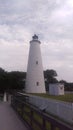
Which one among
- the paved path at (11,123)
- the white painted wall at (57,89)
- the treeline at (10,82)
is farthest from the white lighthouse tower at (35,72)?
the paved path at (11,123)

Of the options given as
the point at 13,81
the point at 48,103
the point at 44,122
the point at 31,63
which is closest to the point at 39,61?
the point at 31,63

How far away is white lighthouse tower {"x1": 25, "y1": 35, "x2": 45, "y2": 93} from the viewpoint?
144 feet

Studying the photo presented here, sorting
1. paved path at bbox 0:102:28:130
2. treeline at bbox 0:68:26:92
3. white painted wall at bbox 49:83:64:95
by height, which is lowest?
paved path at bbox 0:102:28:130

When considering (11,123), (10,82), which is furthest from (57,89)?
(11,123)

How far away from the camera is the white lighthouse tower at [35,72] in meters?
43.9

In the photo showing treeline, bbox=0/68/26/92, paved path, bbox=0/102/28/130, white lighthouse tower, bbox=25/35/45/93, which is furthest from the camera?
treeline, bbox=0/68/26/92

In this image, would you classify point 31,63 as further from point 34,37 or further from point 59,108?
point 59,108

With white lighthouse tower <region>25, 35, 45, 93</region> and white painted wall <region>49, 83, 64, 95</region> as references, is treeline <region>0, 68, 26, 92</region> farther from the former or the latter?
white painted wall <region>49, 83, 64, 95</region>

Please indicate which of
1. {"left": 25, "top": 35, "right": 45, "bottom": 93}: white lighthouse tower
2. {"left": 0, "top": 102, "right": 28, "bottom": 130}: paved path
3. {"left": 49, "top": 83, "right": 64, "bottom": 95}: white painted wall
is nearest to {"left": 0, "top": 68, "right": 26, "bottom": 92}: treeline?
{"left": 25, "top": 35, "right": 45, "bottom": 93}: white lighthouse tower

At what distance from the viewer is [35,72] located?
144 feet

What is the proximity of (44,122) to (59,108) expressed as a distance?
18.7 ft

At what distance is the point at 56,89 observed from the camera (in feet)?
142

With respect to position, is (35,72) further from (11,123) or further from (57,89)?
(11,123)

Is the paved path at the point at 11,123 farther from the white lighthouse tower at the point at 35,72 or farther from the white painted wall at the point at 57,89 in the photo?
the white lighthouse tower at the point at 35,72
